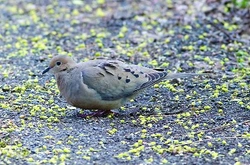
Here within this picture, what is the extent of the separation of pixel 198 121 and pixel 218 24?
340 centimetres

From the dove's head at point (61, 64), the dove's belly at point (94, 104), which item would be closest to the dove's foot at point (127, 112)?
the dove's belly at point (94, 104)

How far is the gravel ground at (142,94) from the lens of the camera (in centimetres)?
500

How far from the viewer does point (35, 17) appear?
31.6ft

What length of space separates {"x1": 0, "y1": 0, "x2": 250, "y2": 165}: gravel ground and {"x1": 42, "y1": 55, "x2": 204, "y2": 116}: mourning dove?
0.54 ft

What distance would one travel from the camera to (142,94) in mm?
6727

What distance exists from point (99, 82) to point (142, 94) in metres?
0.96

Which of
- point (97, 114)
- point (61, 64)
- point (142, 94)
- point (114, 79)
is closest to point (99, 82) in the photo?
point (114, 79)

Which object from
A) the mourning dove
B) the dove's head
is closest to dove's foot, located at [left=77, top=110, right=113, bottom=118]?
the mourning dove

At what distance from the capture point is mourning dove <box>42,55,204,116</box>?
229 inches

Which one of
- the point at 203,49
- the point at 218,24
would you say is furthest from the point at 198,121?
the point at 218,24

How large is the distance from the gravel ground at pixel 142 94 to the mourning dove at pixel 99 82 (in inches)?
6.5

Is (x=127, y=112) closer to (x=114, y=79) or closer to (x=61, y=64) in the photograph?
(x=114, y=79)

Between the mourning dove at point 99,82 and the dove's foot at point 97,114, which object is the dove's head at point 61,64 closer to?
the mourning dove at point 99,82

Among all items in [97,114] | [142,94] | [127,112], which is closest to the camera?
[97,114]
